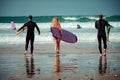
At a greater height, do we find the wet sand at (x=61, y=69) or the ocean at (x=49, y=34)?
the ocean at (x=49, y=34)

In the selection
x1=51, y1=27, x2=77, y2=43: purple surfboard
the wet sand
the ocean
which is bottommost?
the wet sand

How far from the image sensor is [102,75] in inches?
416

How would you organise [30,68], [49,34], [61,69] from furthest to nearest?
[49,34]
[30,68]
[61,69]

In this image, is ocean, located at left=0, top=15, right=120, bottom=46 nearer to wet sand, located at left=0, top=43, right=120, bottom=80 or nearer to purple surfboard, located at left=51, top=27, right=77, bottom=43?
purple surfboard, located at left=51, top=27, right=77, bottom=43

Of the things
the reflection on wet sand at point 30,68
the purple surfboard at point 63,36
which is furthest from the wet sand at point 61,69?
the purple surfboard at point 63,36

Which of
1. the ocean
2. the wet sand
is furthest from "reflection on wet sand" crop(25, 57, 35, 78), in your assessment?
the ocean

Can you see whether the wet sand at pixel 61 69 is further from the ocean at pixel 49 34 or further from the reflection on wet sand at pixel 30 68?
the ocean at pixel 49 34

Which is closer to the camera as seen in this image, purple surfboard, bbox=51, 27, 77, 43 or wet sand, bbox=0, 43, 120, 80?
wet sand, bbox=0, 43, 120, 80

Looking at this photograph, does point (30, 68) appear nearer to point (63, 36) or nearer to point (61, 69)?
point (61, 69)

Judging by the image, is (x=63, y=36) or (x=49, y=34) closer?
(x=63, y=36)

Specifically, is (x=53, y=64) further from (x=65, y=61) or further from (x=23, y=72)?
(x=23, y=72)

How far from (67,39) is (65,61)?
5433mm

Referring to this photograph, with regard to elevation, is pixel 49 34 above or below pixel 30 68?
above

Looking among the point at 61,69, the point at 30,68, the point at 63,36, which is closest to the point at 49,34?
the point at 63,36
